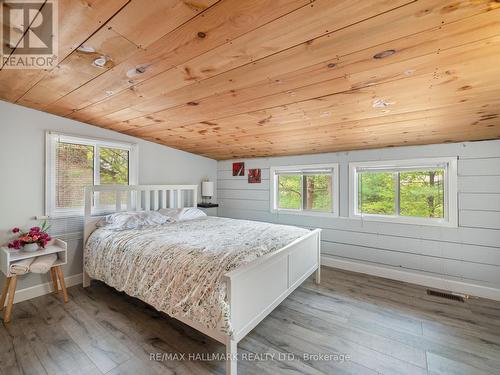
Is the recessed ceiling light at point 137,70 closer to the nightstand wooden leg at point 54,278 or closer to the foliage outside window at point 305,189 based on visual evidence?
the nightstand wooden leg at point 54,278

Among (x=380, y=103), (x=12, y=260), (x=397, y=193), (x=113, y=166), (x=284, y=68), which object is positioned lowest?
(x=12, y=260)

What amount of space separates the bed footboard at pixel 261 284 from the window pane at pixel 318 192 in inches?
46.0

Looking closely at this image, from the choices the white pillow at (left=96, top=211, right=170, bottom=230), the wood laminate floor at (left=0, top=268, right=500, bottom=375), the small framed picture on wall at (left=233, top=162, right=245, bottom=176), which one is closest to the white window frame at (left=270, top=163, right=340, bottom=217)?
the small framed picture on wall at (left=233, top=162, right=245, bottom=176)

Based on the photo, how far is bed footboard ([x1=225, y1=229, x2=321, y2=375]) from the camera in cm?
157

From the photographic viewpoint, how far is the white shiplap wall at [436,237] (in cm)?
260

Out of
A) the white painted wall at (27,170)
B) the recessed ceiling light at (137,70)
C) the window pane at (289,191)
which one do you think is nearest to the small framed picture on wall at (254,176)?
the window pane at (289,191)

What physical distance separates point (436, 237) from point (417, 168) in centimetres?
90

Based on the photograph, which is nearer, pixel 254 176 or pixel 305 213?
pixel 305 213

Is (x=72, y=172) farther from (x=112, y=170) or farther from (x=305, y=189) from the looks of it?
(x=305, y=189)

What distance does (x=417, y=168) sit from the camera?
3.00 metres

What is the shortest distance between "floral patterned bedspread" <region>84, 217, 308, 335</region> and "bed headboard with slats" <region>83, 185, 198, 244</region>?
34 centimetres

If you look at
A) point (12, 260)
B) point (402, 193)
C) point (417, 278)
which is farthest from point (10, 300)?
point (402, 193)

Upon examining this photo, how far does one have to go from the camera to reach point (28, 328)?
2.07m

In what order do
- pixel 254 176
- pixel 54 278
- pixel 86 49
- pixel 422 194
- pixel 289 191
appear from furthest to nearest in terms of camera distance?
pixel 254 176
pixel 289 191
pixel 422 194
pixel 54 278
pixel 86 49
